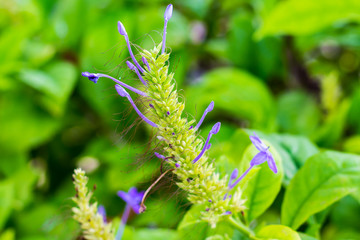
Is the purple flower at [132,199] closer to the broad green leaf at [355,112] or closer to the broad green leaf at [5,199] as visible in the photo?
the broad green leaf at [5,199]

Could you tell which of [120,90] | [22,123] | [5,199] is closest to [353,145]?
[120,90]

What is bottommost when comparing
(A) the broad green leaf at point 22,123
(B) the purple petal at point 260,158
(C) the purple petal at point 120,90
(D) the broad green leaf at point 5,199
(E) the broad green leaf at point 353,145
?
(D) the broad green leaf at point 5,199

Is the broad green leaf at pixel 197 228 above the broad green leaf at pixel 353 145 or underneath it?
above

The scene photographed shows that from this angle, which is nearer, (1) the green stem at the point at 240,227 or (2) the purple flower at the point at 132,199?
(1) the green stem at the point at 240,227

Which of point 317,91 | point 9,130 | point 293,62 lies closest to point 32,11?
point 9,130

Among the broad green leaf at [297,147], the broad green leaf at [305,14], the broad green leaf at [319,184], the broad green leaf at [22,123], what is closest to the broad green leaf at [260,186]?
the broad green leaf at [319,184]

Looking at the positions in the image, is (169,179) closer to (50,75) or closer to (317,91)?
(50,75)

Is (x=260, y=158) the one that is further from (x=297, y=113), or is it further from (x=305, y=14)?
(x=297, y=113)

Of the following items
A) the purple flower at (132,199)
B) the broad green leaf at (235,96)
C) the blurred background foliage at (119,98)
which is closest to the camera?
the purple flower at (132,199)
